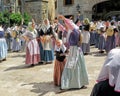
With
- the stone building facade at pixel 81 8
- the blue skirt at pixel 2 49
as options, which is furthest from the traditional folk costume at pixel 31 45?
the stone building facade at pixel 81 8

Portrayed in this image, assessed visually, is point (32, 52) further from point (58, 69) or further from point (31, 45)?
point (58, 69)

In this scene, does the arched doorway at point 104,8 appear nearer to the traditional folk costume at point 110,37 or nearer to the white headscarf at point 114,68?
the traditional folk costume at point 110,37

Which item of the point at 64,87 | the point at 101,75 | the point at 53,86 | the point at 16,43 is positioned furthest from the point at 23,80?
the point at 16,43

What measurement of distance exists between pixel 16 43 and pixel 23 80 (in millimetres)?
7524

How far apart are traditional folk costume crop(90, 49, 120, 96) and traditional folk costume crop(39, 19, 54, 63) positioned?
6793 millimetres

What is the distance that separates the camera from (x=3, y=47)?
12.0 metres

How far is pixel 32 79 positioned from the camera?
846 centimetres

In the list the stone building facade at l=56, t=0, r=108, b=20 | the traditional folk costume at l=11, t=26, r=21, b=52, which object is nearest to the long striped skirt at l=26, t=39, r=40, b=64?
the traditional folk costume at l=11, t=26, r=21, b=52

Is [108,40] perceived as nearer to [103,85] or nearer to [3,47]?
[3,47]

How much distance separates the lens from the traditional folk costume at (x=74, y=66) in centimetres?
688

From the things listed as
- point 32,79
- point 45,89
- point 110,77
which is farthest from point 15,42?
point 110,77

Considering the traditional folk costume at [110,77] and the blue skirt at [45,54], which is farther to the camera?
the blue skirt at [45,54]

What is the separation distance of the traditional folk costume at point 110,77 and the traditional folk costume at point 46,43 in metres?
6.79

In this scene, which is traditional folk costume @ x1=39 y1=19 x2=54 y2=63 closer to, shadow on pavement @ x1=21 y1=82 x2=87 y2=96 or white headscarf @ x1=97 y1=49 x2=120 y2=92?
shadow on pavement @ x1=21 y1=82 x2=87 y2=96
